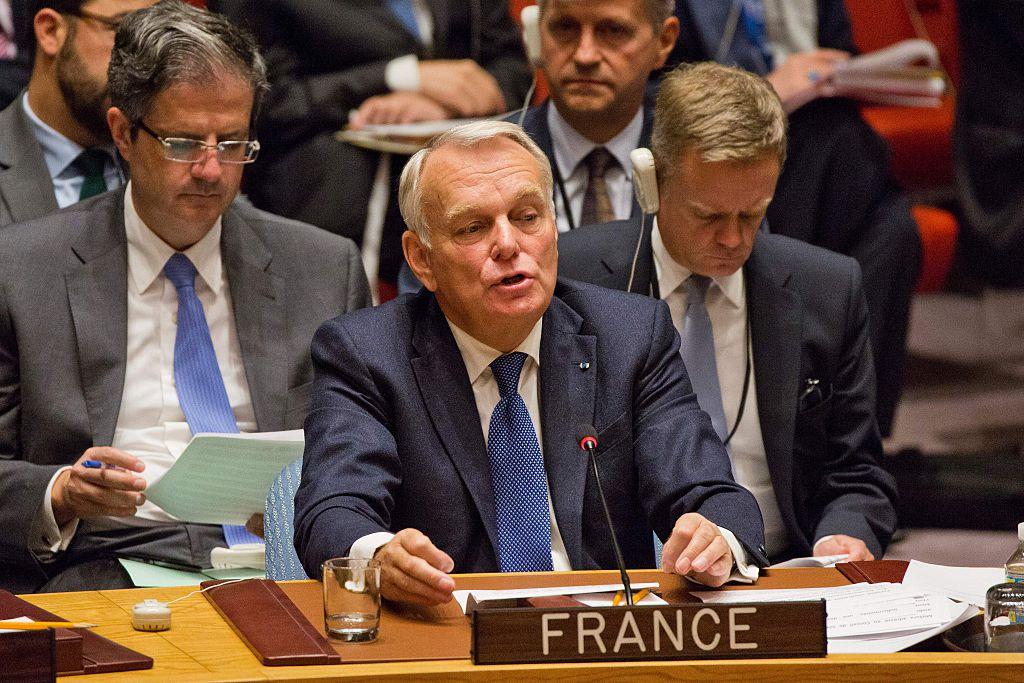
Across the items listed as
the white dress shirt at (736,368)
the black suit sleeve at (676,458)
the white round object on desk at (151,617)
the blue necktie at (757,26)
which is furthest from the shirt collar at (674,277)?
the blue necktie at (757,26)

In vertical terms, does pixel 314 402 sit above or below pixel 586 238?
below

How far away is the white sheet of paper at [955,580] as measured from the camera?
78.4 inches

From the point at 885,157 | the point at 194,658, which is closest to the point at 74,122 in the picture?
the point at 194,658

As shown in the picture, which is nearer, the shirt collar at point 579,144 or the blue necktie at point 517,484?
the blue necktie at point 517,484

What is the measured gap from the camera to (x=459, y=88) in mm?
3957

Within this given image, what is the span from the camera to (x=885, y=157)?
4238mm

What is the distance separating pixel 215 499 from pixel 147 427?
0.34 metres

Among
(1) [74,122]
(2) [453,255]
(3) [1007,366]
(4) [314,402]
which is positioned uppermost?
(1) [74,122]

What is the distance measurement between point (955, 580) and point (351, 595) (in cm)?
87

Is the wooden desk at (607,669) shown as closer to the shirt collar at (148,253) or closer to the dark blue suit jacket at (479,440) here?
the dark blue suit jacket at (479,440)

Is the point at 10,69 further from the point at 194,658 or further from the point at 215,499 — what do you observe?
the point at 194,658

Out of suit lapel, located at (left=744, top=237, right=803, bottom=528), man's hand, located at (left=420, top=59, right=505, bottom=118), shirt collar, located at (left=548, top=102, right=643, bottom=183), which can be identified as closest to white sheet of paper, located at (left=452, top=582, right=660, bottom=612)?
suit lapel, located at (left=744, top=237, right=803, bottom=528)

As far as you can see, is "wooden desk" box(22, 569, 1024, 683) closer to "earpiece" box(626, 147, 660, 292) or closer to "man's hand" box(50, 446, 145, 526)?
"man's hand" box(50, 446, 145, 526)

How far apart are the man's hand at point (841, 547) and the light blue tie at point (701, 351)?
306 millimetres
